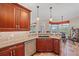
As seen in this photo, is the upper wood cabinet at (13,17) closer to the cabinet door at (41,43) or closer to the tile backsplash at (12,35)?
the tile backsplash at (12,35)

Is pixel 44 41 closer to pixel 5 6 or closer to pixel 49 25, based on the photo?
pixel 49 25

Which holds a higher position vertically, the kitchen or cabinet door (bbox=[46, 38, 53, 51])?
the kitchen

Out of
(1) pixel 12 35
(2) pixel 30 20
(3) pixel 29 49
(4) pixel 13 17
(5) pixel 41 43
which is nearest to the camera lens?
(4) pixel 13 17

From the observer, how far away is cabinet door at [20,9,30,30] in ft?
13.2

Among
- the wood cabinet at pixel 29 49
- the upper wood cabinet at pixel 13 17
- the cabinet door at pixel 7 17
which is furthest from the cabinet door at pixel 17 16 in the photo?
the wood cabinet at pixel 29 49

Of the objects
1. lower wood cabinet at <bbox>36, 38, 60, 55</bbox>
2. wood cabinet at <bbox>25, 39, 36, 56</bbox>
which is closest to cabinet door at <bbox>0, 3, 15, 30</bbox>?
wood cabinet at <bbox>25, 39, 36, 56</bbox>

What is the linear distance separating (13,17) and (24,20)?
27.8 inches

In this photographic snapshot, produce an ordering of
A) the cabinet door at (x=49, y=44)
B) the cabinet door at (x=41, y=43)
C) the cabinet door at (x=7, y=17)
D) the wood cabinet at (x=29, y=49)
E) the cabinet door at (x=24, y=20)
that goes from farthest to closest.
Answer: the cabinet door at (x=49, y=44) → the cabinet door at (x=41, y=43) → the cabinet door at (x=24, y=20) → the wood cabinet at (x=29, y=49) → the cabinet door at (x=7, y=17)

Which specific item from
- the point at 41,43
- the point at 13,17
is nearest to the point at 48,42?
the point at 41,43

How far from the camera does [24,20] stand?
4184mm

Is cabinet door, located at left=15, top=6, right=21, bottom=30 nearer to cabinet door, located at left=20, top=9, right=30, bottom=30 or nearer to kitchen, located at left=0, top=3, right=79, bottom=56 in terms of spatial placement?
kitchen, located at left=0, top=3, right=79, bottom=56

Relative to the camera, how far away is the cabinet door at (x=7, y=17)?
3.03 meters

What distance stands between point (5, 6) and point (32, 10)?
962mm

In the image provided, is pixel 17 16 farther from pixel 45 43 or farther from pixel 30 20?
pixel 45 43
